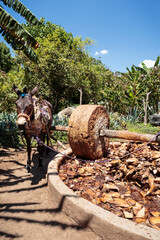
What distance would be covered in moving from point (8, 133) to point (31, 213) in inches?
160

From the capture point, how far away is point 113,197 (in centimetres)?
224

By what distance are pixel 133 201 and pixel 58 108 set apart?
13.3 meters

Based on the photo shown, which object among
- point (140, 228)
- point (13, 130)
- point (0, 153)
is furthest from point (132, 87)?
point (140, 228)

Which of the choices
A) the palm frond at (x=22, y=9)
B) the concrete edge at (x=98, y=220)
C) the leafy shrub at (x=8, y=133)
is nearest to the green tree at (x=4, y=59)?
the palm frond at (x=22, y=9)

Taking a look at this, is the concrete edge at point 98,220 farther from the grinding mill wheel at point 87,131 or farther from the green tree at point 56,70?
the green tree at point 56,70

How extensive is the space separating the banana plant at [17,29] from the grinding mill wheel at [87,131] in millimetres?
3816

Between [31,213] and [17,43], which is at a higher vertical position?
[17,43]

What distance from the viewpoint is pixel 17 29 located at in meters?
5.02

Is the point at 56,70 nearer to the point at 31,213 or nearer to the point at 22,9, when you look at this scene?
the point at 22,9

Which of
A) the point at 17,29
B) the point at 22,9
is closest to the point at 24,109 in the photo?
the point at 17,29

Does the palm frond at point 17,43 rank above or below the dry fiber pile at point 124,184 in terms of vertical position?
above

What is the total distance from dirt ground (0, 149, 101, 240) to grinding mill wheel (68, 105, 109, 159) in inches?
42.0

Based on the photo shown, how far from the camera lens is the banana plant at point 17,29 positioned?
4844 millimetres

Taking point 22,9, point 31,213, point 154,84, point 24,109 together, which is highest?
point 22,9
